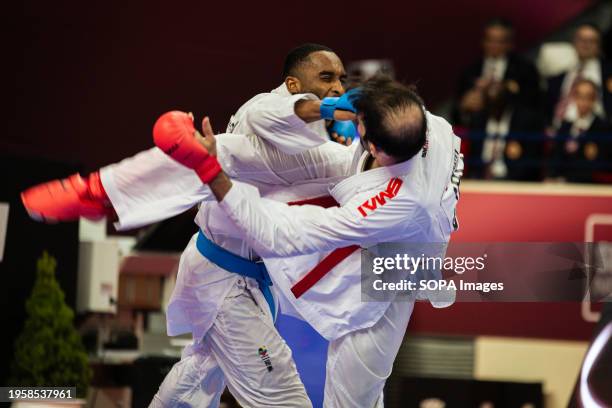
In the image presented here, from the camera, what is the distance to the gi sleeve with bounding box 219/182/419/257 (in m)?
4.25

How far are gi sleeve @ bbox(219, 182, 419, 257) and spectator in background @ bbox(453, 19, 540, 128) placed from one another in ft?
14.7

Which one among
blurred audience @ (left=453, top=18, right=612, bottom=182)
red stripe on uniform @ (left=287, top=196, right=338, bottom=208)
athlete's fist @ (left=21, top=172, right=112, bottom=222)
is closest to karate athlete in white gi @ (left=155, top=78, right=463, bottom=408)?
red stripe on uniform @ (left=287, top=196, right=338, bottom=208)

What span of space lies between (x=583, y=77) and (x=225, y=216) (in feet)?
15.4

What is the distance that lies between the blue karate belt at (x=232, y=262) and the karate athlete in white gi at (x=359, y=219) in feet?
0.59

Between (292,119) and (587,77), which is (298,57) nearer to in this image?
(292,119)

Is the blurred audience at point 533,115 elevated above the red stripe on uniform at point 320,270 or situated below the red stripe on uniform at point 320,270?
above

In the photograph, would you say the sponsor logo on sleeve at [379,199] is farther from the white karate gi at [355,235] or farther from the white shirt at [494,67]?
the white shirt at [494,67]

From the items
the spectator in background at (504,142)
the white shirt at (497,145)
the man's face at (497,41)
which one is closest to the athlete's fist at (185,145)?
the spectator in background at (504,142)

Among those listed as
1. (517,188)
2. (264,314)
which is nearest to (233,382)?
(264,314)

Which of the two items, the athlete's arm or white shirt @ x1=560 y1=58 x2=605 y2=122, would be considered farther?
white shirt @ x1=560 y1=58 x2=605 y2=122

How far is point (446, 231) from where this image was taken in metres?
4.59

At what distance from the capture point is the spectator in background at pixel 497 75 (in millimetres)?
8648

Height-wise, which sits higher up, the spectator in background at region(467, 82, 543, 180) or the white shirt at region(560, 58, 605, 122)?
the white shirt at region(560, 58, 605, 122)

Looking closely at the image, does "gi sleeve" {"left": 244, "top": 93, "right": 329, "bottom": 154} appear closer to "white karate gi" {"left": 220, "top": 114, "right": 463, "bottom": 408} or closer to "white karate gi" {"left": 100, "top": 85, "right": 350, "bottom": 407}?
"white karate gi" {"left": 100, "top": 85, "right": 350, "bottom": 407}
